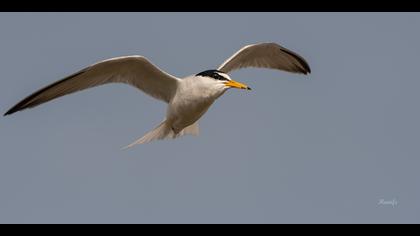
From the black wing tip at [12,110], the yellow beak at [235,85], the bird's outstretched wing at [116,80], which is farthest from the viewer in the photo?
the bird's outstretched wing at [116,80]

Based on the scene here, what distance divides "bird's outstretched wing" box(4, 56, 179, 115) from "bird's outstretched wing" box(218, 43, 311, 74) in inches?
53.8

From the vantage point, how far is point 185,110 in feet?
36.6

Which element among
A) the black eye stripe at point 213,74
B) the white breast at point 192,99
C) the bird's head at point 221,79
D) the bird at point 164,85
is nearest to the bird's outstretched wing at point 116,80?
the bird at point 164,85

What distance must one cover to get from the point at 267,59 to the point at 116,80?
354cm

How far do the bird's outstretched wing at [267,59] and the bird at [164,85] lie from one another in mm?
22

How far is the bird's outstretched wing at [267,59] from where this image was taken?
12.8 meters

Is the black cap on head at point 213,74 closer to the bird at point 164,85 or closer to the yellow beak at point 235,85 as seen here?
the bird at point 164,85

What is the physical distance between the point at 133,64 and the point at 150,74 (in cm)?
41

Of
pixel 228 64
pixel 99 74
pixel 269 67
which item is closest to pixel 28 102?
pixel 99 74

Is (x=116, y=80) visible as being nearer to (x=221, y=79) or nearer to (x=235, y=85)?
(x=221, y=79)

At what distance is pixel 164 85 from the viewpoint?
38.9ft

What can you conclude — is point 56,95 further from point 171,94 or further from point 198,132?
point 198,132

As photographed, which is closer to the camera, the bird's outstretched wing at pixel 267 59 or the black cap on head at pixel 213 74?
the black cap on head at pixel 213 74

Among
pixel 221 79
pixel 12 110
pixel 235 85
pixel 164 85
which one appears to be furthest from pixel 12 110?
→ pixel 235 85
